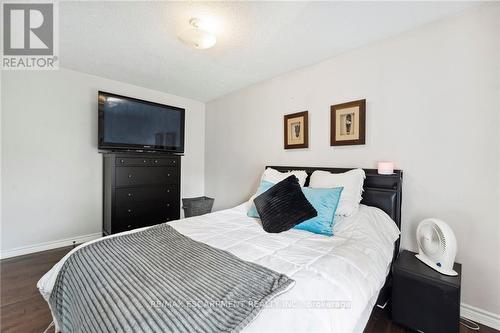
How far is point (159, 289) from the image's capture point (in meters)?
0.90

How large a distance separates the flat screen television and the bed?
1.76 m

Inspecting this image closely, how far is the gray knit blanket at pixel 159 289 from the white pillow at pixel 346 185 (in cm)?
106

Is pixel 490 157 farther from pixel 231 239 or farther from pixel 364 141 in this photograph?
pixel 231 239

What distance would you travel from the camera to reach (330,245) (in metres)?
1.43

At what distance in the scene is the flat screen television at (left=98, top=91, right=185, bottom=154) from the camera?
283 centimetres

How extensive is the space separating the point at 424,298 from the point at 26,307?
2857 millimetres

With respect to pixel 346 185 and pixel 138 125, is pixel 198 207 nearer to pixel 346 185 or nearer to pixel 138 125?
pixel 138 125

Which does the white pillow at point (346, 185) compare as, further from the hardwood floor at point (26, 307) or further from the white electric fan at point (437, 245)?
the hardwood floor at point (26, 307)

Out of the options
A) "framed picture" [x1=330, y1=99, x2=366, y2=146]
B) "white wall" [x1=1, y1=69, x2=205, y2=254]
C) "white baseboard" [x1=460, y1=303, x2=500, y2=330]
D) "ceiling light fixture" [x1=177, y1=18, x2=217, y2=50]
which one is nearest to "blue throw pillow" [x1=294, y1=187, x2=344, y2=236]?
"framed picture" [x1=330, y1=99, x2=366, y2=146]

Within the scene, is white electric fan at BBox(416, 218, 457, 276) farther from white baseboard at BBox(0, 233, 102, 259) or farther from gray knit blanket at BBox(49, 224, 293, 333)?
white baseboard at BBox(0, 233, 102, 259)

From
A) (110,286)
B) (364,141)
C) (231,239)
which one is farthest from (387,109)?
(110,286)

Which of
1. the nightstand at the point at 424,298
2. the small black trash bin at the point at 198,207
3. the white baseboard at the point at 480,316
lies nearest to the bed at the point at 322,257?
the nightstand at the point at 424,298

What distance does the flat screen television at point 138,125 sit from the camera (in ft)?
9.28

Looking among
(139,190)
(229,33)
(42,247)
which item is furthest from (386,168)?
(42,247)
